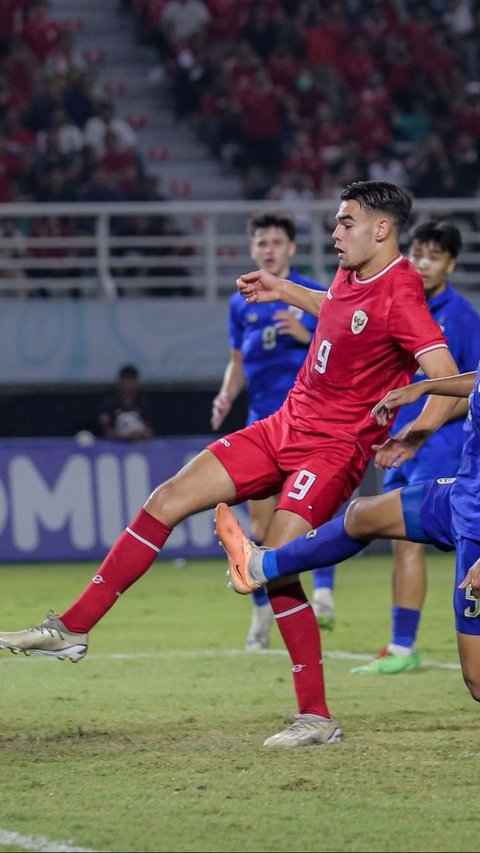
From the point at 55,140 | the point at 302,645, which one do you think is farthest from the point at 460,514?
the point at 55,140

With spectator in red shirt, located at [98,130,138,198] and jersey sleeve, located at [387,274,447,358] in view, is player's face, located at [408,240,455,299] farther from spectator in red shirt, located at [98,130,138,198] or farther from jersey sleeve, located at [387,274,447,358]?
spectator in red shirt, located at [98,130,138,198]

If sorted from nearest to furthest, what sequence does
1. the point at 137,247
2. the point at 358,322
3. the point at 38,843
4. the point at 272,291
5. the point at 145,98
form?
the point at 38,843
the point at 358,322
the point at 272,291
the point at 137,247
the point at 145,98

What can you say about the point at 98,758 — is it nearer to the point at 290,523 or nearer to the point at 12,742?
the point at 12,742

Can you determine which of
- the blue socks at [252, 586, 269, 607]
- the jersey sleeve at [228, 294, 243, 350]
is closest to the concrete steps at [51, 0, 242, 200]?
the jersey sleeve at [228, 294, 243, 350]

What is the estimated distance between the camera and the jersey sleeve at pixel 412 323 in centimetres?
600

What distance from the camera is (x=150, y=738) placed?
20.5ft

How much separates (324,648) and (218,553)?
597 centimetres

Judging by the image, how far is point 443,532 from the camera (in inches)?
224

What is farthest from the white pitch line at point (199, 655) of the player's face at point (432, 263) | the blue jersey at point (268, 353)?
the player's face at point (432, 263)

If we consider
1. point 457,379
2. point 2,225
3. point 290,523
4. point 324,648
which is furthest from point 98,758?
point 2,225

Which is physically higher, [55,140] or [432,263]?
[55,140]

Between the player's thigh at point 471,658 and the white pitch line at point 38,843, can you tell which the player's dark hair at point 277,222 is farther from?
the white pitch line at point 38,843

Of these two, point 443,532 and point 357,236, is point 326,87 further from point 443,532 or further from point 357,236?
point 443,532

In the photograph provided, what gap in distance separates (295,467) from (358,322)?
25.3 inches
